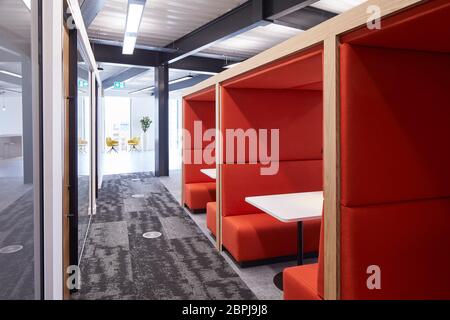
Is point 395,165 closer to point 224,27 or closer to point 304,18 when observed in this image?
point 304,18

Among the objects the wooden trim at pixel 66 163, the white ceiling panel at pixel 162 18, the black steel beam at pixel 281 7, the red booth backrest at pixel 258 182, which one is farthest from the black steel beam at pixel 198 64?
the wooden trim at pixel 66 163

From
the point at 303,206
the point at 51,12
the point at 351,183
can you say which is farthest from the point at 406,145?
the point at 51,12

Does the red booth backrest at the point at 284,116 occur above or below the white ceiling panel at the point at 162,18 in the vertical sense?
below

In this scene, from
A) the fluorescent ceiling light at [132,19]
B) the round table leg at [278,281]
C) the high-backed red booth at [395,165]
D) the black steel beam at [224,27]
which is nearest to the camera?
the high-backed red booth at [395,165]

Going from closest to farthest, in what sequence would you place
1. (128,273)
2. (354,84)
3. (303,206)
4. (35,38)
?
1. (354,84)
2. (35,38)
3. (303,206)
4. (128,273)

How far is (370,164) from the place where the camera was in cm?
168

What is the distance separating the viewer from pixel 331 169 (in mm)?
1733

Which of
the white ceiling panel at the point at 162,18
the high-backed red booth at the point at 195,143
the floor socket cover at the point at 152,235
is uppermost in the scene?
the white ceiling panel at the point at 162,18

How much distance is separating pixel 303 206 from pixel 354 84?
137 cm

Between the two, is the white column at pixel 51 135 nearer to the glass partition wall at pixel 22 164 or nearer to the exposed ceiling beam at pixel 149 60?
the glass partition wall at pixel 22 164

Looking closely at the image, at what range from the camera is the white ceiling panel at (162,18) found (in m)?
5.28

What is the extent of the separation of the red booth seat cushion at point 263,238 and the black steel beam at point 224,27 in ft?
9.84

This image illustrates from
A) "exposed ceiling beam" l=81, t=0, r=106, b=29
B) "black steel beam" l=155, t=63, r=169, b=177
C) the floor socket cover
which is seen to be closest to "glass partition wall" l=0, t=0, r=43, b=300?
"exposed ceiling beam" l=81, t=0, r=106, b=29
